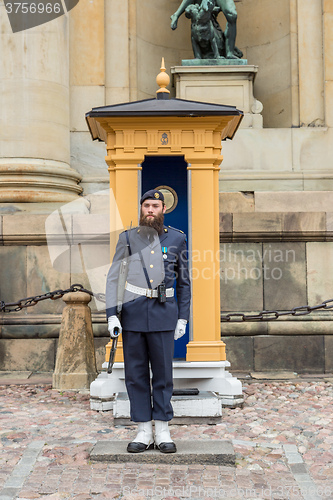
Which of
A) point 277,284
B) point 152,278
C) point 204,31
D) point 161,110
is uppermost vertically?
point 204,31

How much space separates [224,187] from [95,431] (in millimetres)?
5838

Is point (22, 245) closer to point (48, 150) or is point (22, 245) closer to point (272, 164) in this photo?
→ point (48, 150)

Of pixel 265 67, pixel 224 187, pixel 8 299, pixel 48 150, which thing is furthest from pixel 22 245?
pixel 265 67

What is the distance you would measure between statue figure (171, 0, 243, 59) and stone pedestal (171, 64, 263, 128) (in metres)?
0.41

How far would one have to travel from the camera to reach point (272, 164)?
1044cm

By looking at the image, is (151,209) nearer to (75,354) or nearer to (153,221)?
(153,221)

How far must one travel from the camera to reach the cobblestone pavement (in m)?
3.78

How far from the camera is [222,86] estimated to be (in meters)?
10.4

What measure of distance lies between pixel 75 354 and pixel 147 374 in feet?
7.62

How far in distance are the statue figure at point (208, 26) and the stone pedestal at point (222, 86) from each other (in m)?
0.41

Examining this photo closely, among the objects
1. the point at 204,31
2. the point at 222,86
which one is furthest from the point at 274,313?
the point at 204,31

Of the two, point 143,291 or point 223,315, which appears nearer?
point 143,291

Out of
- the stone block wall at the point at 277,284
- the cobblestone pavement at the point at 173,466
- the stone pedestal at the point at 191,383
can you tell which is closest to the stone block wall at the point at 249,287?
the stone block wall at the point at 277,284

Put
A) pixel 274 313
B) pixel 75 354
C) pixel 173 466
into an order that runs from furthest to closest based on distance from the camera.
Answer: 1. pixel 274 313
2. pixel 75 354
3. pixel 173 466
